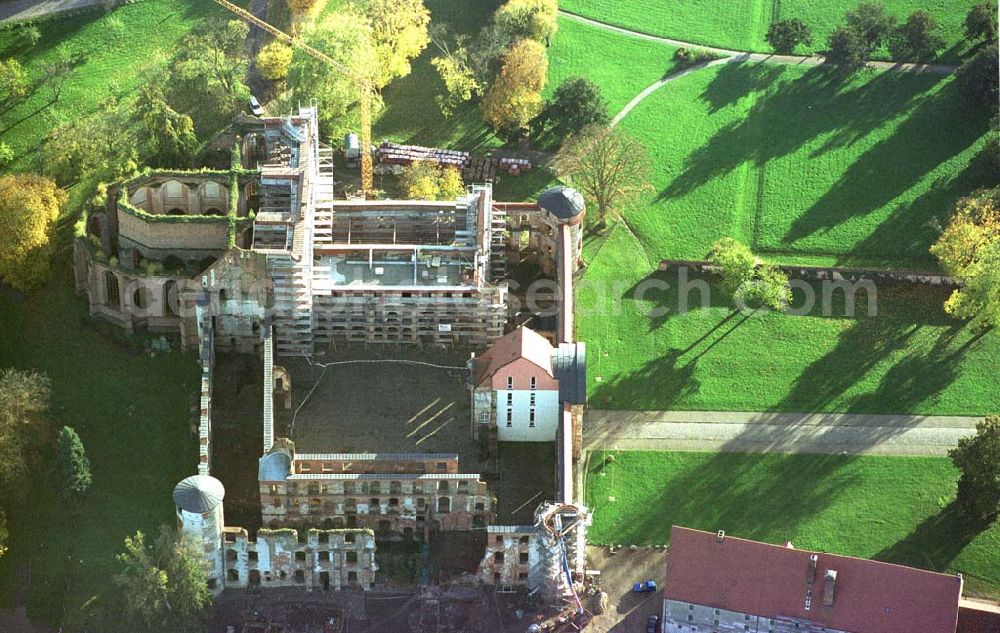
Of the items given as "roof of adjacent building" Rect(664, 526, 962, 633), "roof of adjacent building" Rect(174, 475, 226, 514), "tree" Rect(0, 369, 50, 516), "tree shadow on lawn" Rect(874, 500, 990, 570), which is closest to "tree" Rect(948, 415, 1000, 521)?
"tree shadow on lawn" Rect(874, 500, 990, 570)

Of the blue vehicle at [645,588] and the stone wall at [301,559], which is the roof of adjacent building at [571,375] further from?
the stone wall at [301,559]

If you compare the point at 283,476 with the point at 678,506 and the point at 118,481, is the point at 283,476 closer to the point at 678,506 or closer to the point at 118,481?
the point at 118,481

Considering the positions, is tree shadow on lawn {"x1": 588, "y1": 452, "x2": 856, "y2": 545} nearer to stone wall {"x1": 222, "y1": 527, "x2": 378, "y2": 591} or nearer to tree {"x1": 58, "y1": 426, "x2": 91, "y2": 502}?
stone wall {"x1": 222, "y1": 527, "x2": 378, "y2": 591}

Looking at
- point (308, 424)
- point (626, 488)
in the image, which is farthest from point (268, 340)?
point (626, 488)

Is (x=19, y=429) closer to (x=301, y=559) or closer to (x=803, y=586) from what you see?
(x=301, y=559)

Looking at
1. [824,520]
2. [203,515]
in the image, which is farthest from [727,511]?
[203,515]
